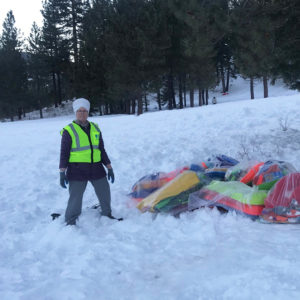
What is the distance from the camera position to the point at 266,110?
10656 mm

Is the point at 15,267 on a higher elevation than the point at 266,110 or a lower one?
lower

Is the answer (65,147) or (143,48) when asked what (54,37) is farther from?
(65,147)

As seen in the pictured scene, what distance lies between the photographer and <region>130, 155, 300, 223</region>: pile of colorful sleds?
3562 millimetres

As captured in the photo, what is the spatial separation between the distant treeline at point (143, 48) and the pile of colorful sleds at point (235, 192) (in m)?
2.61

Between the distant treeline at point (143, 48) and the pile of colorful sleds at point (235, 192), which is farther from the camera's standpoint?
the distant treeline at point (143, 48)

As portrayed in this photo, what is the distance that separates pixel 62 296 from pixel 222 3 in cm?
554

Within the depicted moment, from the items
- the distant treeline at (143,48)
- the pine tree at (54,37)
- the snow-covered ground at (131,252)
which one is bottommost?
the snow-covered ground at (131,252)

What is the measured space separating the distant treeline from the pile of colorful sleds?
2.61m

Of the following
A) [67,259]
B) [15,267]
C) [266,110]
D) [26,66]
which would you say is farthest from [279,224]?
[26,66]

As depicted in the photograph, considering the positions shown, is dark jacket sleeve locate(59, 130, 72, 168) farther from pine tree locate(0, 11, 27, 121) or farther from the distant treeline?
pine tree locate(0, 11, 27, 121)

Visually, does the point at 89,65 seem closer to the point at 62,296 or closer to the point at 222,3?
the point at 222,3

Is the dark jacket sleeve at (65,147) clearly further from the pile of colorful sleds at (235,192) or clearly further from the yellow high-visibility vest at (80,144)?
the pile of colorful sleds at (235,192)

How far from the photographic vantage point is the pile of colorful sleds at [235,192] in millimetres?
3562

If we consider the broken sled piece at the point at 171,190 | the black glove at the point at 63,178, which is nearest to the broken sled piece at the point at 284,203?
the broken sled piece at the point at 171,190
